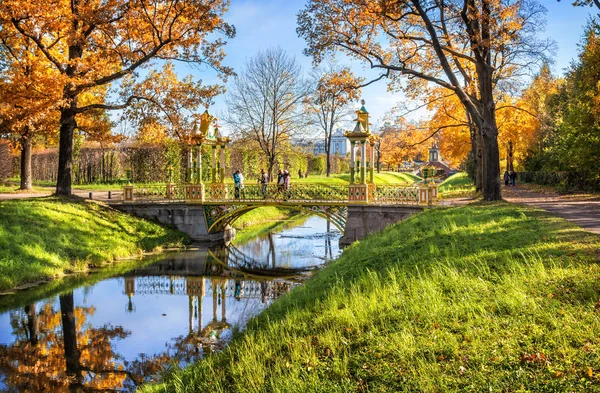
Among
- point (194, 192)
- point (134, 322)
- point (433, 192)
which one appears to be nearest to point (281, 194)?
point (194, 192)

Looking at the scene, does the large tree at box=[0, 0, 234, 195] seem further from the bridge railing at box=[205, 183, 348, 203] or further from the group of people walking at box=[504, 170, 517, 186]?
the group of people walking at box=[504, 170, 517, 186]

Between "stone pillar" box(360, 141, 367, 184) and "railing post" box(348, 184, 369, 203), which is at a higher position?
"stone pillar" box(360, 141, 367, 184)

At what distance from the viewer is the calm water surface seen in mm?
7891

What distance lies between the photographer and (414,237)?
1158 cm

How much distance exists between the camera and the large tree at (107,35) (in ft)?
57.9

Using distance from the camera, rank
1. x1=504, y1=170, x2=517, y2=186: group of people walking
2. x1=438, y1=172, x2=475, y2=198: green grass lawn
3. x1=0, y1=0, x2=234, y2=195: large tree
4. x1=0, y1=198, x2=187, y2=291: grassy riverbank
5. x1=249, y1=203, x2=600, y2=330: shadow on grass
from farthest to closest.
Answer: x1=504, y1=170, x2=517, y2=186: group of people walking, x1=438, y1=172, x2=475, y2=198: green grass lawn, x1=0, y1=0, x2=234, y2=195: large tree, x1=0, y1=198, x2=187, y2=291: grassy riverbank, x1=249, y1=203, x2=600, y2=330: shadow on grass

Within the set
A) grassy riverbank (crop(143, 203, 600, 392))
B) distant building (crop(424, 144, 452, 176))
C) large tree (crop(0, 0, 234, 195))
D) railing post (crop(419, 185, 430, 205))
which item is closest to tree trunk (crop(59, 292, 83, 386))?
grassy riverbank (crop(143, 203, 600, 392))

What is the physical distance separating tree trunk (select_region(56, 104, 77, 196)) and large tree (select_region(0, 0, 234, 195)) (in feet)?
0.13

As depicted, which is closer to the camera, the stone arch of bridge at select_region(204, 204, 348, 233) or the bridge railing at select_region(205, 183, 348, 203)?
the stone arch of bridge at select_region(204, 204, 348, 233)

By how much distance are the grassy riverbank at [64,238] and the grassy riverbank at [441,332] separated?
875cm

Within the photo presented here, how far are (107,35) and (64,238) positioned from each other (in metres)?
8.07

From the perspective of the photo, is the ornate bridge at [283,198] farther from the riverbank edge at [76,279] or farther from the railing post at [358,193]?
the riverbank edge at [76,279]

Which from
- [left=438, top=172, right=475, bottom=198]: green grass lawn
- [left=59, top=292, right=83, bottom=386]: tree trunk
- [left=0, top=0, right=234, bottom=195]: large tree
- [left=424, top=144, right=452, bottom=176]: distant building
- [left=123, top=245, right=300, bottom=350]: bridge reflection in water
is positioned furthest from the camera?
[left=424, top=144, right=452, bottom=176]: distant building

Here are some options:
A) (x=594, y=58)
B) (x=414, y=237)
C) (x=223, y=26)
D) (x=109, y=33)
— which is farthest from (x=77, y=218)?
(x=594, y=58)
